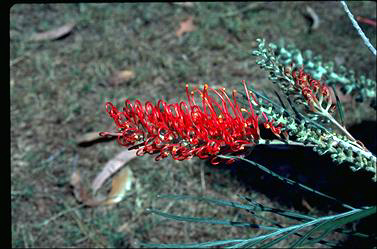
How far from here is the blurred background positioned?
76.9 inches

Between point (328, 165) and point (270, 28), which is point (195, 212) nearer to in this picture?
point (328, 165)

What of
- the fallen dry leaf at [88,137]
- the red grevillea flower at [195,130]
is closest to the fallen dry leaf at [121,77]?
the fallen dry leaf at [88,137]

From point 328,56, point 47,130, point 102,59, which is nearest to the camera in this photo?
point 47,130

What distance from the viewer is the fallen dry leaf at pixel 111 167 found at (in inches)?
83.7

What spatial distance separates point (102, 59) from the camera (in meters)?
2.77

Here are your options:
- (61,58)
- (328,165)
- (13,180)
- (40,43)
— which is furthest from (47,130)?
(328,165)

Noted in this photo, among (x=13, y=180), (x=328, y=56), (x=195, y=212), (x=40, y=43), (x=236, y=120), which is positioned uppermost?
(x=40, y=43)

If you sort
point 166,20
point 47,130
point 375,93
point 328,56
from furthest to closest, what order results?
point 166,20, point 328,56, point 47,130, point 375,93

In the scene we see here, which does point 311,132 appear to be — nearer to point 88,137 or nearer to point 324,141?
point 324,141

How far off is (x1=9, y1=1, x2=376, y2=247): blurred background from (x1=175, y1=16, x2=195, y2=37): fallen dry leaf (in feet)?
0.04

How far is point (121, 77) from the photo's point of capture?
8.66ft

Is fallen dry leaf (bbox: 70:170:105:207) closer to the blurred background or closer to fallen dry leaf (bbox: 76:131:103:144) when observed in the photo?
the blurred background

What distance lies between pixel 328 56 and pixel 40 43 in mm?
1750

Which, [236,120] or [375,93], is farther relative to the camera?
[375,93]
